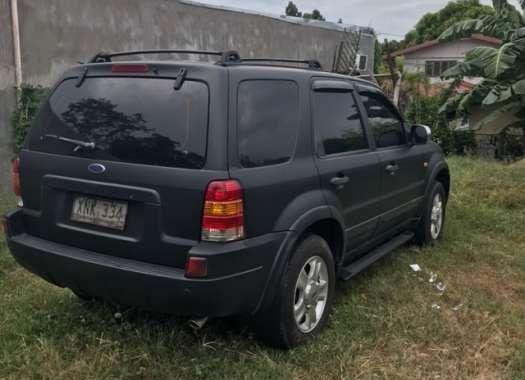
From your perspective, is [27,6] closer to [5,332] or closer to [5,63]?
[5,63]

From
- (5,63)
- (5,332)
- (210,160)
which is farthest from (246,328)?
(5,63)

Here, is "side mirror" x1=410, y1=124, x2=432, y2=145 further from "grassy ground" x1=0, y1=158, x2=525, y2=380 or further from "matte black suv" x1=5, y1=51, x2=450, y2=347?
"matte black suv" x1=5, y1=51, x2=450, y2=347

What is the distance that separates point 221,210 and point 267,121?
708 millimetres

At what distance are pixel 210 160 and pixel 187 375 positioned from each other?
4.26 feet

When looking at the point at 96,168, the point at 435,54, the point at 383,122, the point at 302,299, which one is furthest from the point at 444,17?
the point at 96,168

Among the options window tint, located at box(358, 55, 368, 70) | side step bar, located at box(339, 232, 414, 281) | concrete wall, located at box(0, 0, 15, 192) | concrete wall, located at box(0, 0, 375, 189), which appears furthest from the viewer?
window tint, located at box(358, 55, 368, 70)

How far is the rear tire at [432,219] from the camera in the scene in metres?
5.75

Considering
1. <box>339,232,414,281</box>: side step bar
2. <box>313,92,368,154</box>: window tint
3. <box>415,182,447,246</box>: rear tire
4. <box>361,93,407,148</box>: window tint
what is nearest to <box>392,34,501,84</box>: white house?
<box>415,182,447,246</box>: rear tire

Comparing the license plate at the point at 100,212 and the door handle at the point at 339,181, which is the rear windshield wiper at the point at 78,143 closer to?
the license plate at the point at 100,212

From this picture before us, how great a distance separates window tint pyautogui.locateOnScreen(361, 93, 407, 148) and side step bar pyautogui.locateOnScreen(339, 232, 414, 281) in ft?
3.01

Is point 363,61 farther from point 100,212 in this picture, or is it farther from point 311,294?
point 100,212

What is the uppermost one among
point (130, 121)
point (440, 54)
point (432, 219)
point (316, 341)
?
point (440, 54)

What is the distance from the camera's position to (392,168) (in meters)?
4.72

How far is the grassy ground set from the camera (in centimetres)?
332
